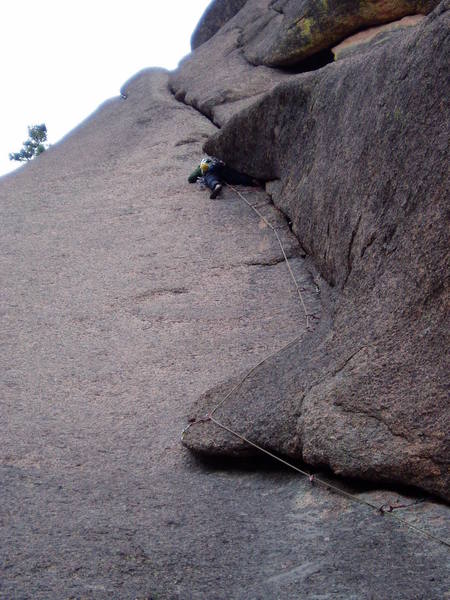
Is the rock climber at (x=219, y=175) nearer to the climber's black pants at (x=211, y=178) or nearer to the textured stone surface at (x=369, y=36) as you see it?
the climber's black pants at (x=211, y=178)

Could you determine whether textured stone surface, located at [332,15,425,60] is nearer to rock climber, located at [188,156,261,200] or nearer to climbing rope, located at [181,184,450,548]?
rock climber, located at [188,156,261,200]

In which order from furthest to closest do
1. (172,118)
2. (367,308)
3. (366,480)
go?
(172,118) → (367,308) → (366,480)

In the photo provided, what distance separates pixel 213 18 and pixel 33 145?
8.29 metres

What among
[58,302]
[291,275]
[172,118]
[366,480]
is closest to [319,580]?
[366,480]

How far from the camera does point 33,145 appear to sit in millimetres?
22219

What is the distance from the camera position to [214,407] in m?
4.81

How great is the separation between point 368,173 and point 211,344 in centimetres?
205

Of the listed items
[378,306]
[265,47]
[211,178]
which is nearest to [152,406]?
[378,306]

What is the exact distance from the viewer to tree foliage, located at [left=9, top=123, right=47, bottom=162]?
2200 centimetres

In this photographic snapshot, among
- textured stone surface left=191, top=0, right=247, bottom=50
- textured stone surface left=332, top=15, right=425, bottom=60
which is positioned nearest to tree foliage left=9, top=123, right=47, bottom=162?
textured stone surface left=191, top=0, right=247, bottom=50

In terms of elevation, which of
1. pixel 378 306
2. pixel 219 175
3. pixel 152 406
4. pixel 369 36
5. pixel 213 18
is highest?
pixel 213 18

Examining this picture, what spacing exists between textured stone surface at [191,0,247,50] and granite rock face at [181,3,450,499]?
451 inches

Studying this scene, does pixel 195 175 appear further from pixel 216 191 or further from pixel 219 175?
pixel 216 191

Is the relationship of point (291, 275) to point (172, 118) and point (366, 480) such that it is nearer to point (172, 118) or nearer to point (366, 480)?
point (366, 480)
